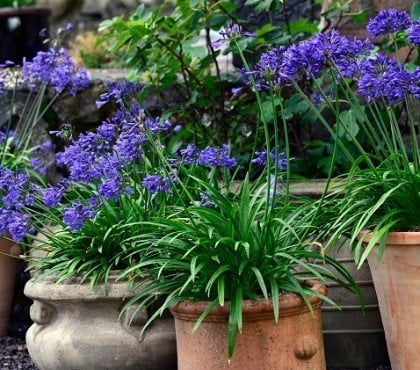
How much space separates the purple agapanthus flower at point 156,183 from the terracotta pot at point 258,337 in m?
0.41

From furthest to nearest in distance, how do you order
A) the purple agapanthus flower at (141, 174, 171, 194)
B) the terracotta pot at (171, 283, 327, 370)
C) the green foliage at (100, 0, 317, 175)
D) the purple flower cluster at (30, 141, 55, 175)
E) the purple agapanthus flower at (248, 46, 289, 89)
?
the purple flower cluster at (30, 141, 55, 175), the green foliage at (100, 0, 317, 175), the purple agapanthus flower at (141, 174, 171, 194), the terracotta pot at (171, 283, 327, 370), the purple agapanthus flower at (248, 46, 289, 89)

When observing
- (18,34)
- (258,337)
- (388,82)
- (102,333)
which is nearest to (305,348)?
(258,337)

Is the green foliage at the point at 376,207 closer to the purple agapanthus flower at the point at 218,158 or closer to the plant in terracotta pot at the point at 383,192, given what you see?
the plant in terracotta pot at the point at 383,192

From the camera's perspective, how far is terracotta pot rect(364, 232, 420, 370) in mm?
3156

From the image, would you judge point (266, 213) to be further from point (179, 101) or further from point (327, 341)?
point (179, 101)

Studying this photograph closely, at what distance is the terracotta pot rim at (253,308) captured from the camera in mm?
3104

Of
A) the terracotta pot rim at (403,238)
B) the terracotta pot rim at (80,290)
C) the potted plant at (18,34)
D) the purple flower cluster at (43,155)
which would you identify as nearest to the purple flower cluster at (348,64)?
the terracotta pot rim at (403,238)

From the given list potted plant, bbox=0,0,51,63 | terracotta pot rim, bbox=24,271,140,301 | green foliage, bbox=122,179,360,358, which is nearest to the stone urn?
terracotta pot rim, bbox=24,271,140,301

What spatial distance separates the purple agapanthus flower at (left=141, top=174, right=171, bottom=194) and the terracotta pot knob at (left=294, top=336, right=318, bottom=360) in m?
0.69

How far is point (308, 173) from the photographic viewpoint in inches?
188

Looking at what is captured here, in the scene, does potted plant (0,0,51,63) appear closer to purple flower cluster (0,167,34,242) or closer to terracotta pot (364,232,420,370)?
purple flower cluster (0,167,34,242)

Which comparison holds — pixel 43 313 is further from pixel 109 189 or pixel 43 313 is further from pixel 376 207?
pixel 376 207

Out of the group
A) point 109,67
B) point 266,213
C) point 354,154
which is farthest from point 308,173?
point 109,67

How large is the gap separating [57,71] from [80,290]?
43.9 inches
